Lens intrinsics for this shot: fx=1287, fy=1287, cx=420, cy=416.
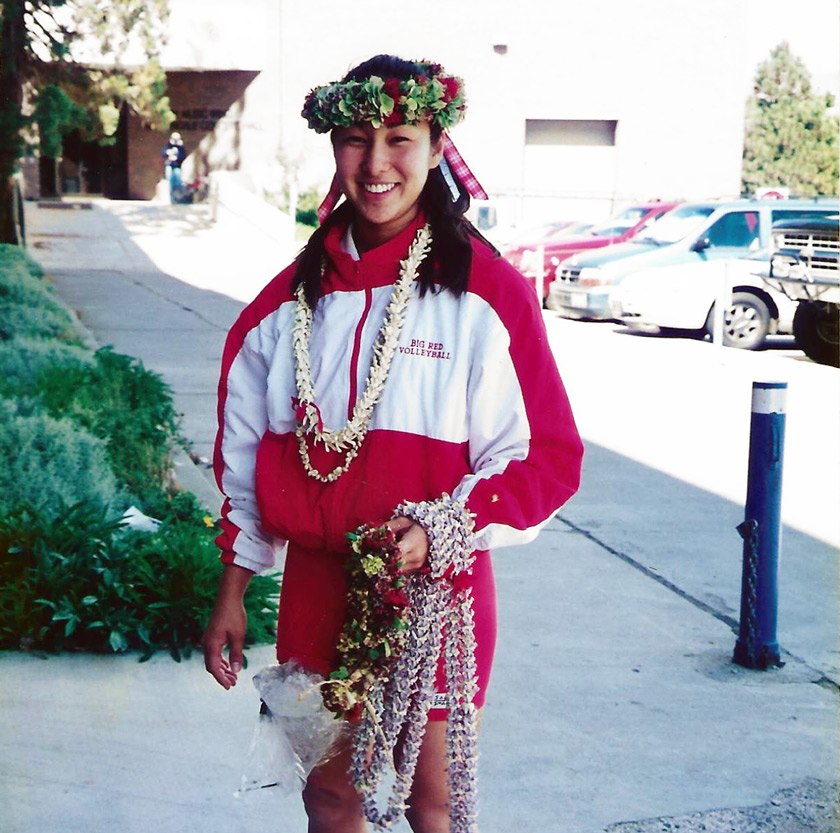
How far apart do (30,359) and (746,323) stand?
8911mm

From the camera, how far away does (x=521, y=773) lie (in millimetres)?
3768

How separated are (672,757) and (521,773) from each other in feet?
1.62

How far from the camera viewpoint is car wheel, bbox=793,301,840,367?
1286cm

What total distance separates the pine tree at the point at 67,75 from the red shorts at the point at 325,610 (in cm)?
1162

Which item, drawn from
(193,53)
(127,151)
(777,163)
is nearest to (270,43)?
(193,53)

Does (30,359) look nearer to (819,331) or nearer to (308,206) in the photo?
(819,331)

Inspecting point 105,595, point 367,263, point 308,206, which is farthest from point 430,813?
point 308,206

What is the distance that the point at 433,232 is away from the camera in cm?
236

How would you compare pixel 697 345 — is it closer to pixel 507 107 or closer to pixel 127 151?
pixel 507 107

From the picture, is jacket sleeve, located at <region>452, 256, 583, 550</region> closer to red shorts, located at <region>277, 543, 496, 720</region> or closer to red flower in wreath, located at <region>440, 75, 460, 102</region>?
red shorts, located at <region>277, 543, 496, 720</region>

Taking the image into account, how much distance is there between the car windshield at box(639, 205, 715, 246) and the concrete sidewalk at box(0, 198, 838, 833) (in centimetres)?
1041

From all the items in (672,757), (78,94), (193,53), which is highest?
(193,53)

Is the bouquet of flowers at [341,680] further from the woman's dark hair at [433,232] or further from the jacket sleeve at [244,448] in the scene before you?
the woman's dark hair at [433,232]

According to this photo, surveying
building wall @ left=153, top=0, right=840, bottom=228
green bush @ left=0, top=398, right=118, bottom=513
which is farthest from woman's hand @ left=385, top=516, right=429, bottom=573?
building wall @ left=153, top=0, right=840, bottom=228
